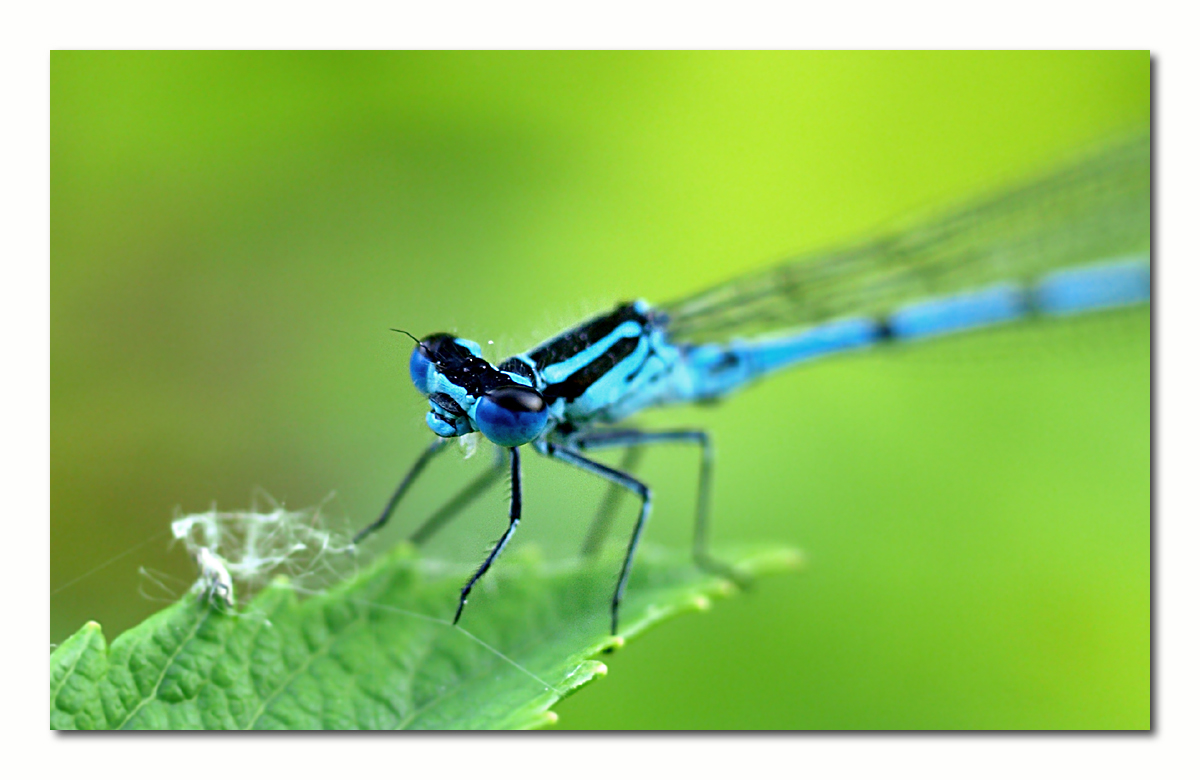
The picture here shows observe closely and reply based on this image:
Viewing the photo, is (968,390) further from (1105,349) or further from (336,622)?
(336,622)

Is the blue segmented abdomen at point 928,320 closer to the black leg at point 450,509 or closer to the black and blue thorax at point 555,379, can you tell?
the black and blue thorax at point 555,379

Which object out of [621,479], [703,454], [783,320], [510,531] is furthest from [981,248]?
[510,531]

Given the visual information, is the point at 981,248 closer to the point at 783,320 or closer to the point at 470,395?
the point at 783,320

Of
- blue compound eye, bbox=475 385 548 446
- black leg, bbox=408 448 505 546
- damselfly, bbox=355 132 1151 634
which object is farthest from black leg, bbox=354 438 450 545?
blue compound eye, bbox=475 385 548 446

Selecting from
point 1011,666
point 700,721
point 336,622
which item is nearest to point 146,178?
point 336,622

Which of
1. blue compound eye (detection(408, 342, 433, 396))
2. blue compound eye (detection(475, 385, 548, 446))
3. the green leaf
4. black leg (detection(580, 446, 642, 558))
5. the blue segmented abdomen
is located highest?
the blue segmented abdomen

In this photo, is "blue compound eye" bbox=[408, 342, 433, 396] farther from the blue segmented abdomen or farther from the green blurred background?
the blue segmented abdomen

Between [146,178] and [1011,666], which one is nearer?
[1011,666]
